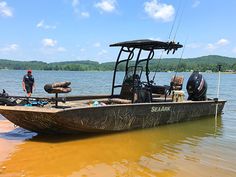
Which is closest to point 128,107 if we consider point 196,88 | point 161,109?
point 161,109

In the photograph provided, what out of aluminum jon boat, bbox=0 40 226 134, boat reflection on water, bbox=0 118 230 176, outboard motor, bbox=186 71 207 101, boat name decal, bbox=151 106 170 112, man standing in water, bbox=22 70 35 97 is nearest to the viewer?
boat reflection on water, bbox=0 118 230 176

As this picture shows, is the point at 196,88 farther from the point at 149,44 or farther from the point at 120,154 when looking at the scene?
the point at 120,154

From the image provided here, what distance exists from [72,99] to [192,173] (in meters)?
5.64

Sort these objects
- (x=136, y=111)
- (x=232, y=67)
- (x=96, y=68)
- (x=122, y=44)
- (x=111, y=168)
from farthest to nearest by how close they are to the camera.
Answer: (x=96, y=68) → (x=232, y=67) → (x=122, y=44) → (x=136, y=111) → (x=111, y=168)

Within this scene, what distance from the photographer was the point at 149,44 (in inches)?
413

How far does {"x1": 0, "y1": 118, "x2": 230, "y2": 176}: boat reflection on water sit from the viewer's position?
633cm

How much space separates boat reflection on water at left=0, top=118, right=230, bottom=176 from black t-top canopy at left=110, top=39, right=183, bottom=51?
2.59 meters

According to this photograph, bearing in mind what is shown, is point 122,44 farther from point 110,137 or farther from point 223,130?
point 223,130

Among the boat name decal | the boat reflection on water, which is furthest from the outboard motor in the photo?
the boat reflection on water

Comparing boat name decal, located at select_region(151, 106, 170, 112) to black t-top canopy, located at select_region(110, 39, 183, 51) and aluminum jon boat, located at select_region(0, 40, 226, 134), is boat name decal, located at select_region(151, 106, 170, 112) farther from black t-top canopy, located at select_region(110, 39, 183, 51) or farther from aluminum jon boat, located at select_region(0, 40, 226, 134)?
black t-top canopy, located at select_region(110, 39, 183, 51)

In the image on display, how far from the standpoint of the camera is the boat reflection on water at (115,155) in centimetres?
633

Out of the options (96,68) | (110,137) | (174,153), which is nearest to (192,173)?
(174,153)

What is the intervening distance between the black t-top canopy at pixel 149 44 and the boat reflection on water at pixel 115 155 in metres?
2.59

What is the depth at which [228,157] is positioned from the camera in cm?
782
